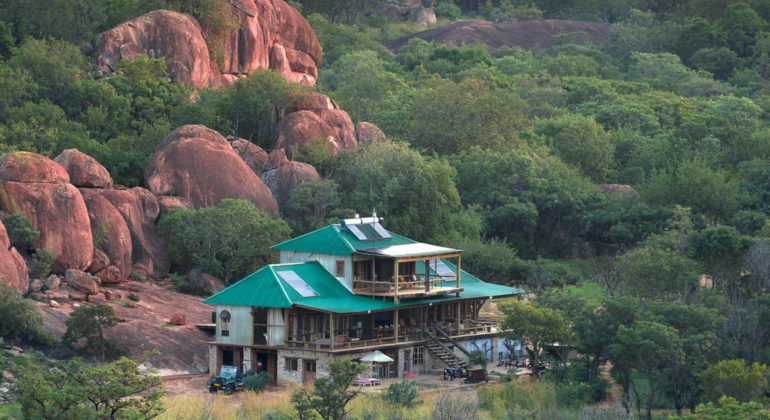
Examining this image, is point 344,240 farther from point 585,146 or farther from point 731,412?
point 585,146

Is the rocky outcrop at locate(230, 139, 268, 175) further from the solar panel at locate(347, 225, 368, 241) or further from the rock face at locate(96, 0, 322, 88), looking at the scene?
the solar panel at locate(347, 225, 368, 241)

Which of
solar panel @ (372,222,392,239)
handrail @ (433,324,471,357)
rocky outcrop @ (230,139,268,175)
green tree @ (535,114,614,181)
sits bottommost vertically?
handrail @ (433,324,471,357)

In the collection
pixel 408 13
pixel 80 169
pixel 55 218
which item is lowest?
pixel 55 218

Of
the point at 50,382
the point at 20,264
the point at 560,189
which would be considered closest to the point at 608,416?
the point at 50,382

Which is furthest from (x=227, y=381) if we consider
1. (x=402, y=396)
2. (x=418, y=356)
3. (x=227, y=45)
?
(x=227, y=45)

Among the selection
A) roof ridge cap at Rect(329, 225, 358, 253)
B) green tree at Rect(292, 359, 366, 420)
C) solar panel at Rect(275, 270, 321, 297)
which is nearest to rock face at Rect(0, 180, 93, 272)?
solar panel at Rect(275, 270, 321, 297)

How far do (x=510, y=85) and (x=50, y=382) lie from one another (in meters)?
84.9

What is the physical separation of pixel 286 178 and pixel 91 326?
2527 centimetres

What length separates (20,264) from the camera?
189 ft

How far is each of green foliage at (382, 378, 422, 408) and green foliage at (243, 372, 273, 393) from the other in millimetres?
6792

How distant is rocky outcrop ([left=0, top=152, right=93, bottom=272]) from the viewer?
200 feet

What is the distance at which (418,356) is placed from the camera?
2306 inches

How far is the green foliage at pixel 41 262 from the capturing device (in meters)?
59.1

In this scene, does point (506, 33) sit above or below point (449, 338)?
above
